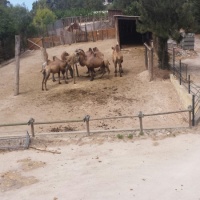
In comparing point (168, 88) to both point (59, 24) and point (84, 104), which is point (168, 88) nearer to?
point (84, 104)

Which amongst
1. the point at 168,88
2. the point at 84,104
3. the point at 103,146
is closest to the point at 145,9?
the point at 168,88

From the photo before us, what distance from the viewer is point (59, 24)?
42.8 metres

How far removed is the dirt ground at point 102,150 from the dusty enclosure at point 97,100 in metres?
0.03

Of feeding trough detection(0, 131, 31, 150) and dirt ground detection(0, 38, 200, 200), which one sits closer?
dirt ground detection(0, 38, 200, 200)

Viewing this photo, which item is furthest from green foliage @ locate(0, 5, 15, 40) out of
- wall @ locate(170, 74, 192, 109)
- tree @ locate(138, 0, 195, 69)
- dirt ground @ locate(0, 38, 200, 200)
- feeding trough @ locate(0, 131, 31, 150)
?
feeding trough @ locate(0, 131, 31, 150)

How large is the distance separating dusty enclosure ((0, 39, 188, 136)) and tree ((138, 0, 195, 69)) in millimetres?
1851

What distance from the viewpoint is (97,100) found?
555 inches

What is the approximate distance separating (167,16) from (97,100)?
17.7 feet

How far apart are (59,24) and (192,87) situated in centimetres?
3104

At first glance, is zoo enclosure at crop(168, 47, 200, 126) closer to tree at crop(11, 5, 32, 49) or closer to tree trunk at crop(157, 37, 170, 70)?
tree trunk at crop(157, 37, 170, 70)

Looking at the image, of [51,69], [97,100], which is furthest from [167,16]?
[51,69]

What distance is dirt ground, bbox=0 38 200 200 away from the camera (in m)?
7.62

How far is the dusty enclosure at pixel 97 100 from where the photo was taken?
12023 millimetres

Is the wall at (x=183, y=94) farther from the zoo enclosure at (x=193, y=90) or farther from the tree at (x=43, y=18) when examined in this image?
the tree at (x=43, y=18)
